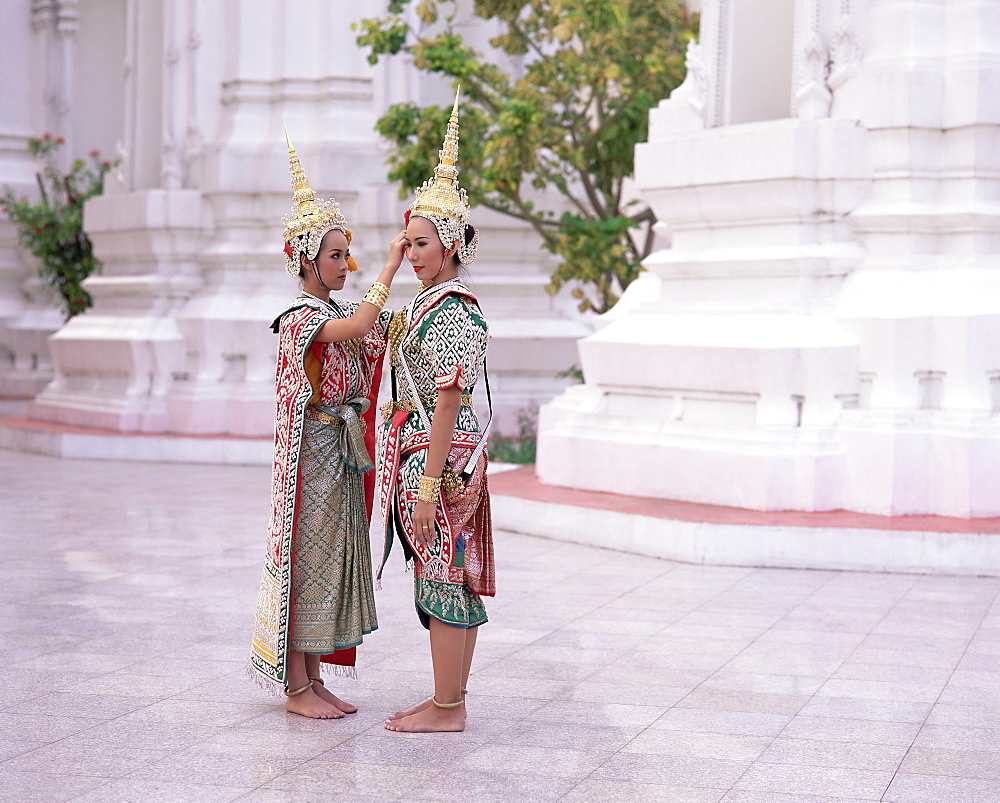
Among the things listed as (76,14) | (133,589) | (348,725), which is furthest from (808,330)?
(76,14)

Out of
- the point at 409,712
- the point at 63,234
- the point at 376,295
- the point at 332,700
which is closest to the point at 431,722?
the point at 409,712

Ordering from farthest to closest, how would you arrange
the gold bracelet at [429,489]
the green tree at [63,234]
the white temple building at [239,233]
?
the green tree at [63,234]
the white temple building at [239,233]
the gold bracelet at [429,489]

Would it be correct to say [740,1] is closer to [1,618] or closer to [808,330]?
[808,330]

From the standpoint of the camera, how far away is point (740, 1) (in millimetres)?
9461

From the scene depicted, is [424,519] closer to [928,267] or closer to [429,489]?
[429,489]

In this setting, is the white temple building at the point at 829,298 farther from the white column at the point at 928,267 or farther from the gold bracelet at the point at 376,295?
the gold bracelet at the point at 376,295

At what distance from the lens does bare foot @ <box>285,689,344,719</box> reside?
188 inches

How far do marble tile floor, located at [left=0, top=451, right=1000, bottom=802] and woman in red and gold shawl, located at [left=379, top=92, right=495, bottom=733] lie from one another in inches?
11.9

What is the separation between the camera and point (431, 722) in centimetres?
464

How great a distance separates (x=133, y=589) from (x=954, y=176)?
16.6 feet

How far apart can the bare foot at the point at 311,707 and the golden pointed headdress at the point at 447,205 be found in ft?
4.89

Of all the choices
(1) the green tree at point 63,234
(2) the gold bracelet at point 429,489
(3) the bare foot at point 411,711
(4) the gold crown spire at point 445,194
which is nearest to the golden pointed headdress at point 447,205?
(4) the gold crown spire at point 445,194

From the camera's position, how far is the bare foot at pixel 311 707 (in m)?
4.78

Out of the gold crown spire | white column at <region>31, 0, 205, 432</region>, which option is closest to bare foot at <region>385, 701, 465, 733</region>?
the gold crown spire
